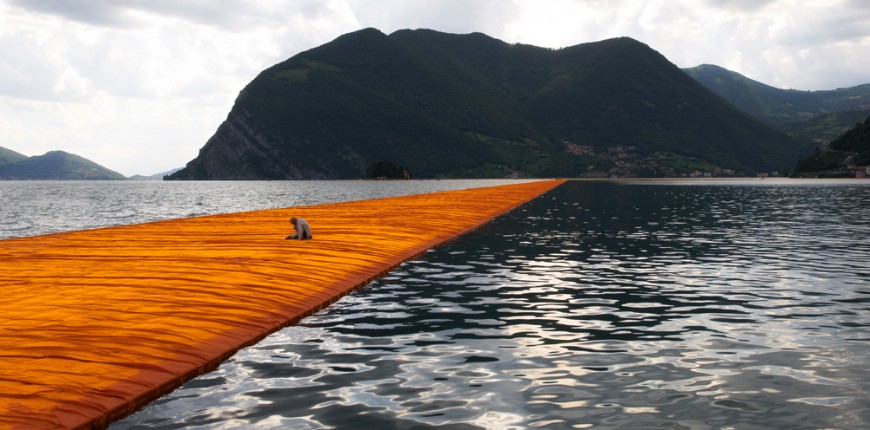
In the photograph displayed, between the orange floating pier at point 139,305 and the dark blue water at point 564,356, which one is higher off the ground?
the orange floating pier at point 139,305

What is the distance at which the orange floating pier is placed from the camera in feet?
25.8

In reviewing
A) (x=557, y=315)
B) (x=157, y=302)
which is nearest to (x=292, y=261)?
(x=157, y=302)

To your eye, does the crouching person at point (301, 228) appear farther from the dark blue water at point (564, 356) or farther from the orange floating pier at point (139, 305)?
the dark blue water at point (564, 356)

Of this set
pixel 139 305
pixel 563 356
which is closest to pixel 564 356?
pixel 563 356

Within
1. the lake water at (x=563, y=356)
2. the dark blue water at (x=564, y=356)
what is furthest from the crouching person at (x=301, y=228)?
the lake water at (x=563, y=356)

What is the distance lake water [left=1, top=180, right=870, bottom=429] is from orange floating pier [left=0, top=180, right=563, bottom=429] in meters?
0.46

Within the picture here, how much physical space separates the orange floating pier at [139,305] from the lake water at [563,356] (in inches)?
18.2

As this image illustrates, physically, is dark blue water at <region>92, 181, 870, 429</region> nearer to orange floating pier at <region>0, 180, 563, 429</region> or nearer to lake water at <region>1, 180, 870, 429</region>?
lake water at <region>1, 180, 870, 429</region>

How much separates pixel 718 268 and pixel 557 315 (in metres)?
8.94

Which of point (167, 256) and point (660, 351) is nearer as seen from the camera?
point (660, 351)

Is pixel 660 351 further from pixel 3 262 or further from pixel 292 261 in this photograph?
pixel 3 262

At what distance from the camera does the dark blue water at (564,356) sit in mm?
7742

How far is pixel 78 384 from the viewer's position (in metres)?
7.93

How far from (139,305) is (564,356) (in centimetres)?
719
